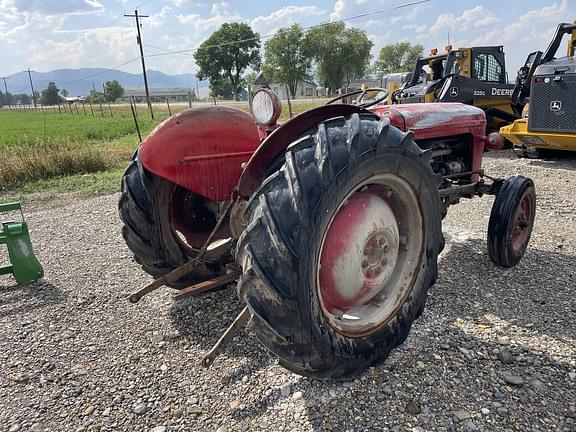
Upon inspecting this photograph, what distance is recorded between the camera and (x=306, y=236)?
1748 mm

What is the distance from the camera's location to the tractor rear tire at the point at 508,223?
355cm

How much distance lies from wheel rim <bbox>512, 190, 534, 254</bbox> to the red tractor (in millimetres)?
380

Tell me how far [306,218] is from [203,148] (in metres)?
1.07

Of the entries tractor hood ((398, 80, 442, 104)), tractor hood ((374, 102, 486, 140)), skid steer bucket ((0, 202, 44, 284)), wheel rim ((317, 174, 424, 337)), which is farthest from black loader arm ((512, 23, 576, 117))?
skid steer bucket ((0, 202, 44, 284))

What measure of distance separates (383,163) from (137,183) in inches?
60.1

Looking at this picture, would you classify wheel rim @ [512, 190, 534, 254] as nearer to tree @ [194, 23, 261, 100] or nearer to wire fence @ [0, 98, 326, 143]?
wire fence @ [0, 98, 326, 143]

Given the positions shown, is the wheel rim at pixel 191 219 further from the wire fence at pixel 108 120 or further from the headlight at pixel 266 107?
the wire fence at pixel 108 120

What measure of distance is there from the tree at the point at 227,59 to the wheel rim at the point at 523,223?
218 feet

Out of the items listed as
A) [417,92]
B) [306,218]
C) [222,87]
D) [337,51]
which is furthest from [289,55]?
[306,218]

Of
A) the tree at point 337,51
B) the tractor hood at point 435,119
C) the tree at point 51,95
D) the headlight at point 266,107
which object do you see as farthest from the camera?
the tree at point 51,95

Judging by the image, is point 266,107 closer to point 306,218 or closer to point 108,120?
point 306,218

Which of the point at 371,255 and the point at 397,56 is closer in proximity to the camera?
the point at 371,255

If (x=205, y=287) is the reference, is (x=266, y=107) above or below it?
above

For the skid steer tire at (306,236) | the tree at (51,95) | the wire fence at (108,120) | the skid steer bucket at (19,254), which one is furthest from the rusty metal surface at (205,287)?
the tree at (51,95)
